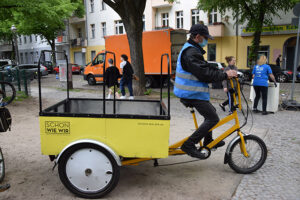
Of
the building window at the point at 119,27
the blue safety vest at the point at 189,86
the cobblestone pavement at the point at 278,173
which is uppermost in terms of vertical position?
the building window at the point at 119,27

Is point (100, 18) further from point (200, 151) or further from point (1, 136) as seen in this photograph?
point (200, 151)

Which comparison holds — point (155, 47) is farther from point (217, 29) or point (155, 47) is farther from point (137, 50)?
point (217, 29)

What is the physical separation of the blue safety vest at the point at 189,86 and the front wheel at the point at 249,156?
909 millimetres

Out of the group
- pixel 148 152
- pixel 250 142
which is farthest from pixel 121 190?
pixel 250 142

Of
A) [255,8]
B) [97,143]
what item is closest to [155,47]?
[255,8]

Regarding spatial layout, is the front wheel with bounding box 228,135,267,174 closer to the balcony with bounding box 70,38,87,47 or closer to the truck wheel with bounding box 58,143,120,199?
the truck wheel with bounding box 58,143,120,199

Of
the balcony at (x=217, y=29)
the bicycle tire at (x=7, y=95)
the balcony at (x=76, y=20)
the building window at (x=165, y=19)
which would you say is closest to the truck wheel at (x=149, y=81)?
the bicycle tire at (x=7, y=95)

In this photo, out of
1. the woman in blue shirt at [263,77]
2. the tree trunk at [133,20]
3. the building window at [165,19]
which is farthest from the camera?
the building window at [165,19]

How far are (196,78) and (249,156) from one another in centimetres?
141

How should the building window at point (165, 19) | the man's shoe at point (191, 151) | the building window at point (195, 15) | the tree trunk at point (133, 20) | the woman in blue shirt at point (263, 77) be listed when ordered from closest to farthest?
the man's shoe at point (191, 151), the woman in blue shirt at point (263, 77), the tree trunk at point (133, 20), the building window at point (195, 15), the building window at point (165, 19)

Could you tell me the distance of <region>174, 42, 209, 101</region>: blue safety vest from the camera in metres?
3.68

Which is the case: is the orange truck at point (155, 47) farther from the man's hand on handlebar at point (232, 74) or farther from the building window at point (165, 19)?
the building window at point (165, 19)

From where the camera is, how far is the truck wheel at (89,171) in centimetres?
338

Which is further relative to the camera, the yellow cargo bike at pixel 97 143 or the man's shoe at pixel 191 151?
the man's shoe at pixel 191 151
